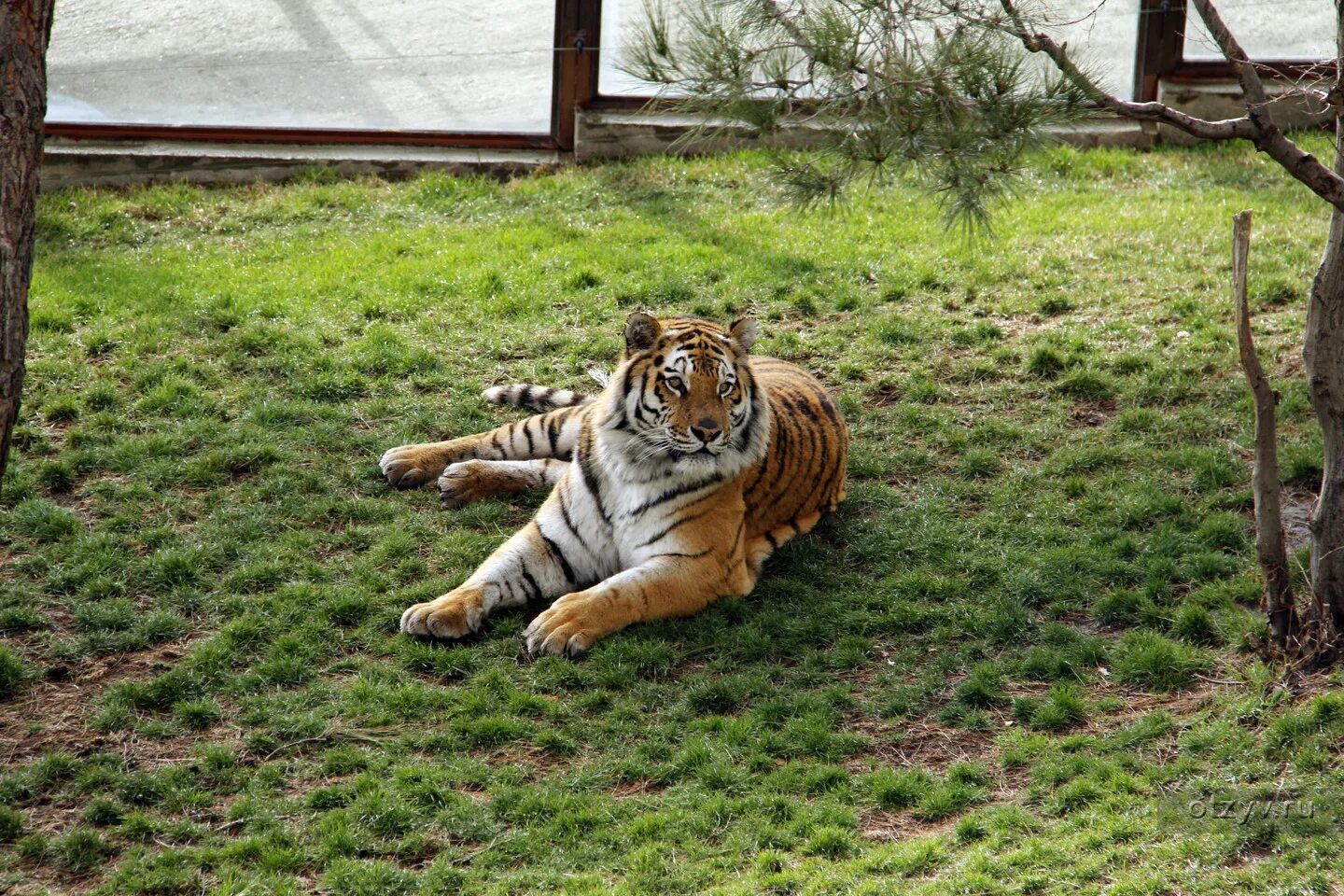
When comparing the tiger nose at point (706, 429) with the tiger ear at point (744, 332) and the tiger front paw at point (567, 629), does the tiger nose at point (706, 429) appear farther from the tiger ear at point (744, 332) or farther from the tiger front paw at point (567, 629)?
the tiger front paw at point (567, 629)

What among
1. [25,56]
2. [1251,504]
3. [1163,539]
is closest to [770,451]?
[1163,539]

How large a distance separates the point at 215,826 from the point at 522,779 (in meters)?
1.04

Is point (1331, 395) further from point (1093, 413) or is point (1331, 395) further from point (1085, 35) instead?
point (1085, 35)

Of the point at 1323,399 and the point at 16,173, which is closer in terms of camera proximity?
the point at 16,173

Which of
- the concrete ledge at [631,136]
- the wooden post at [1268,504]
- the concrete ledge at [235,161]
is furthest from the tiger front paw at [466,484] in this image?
the concrete ledge at [631,136]

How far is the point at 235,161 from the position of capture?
37.6ft

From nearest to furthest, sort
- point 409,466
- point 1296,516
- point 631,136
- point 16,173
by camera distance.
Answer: point 16,173 → point 1296,516 → point 409,466 → point 631,136

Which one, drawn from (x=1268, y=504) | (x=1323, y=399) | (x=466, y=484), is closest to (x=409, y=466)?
(x=466, y=484)

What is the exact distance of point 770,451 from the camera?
6.45m

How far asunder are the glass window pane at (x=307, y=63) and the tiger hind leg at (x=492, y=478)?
5752 millimetres

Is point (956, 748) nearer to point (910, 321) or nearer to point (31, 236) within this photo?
point (31, 236)

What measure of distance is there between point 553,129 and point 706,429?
6.76 m

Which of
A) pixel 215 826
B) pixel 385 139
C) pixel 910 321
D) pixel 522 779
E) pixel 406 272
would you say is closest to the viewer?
pixel 215 826

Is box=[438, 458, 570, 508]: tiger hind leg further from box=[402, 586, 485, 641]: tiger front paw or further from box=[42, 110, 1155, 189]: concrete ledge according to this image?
box=[42, 110, 1155, 189]: concrete ledge
